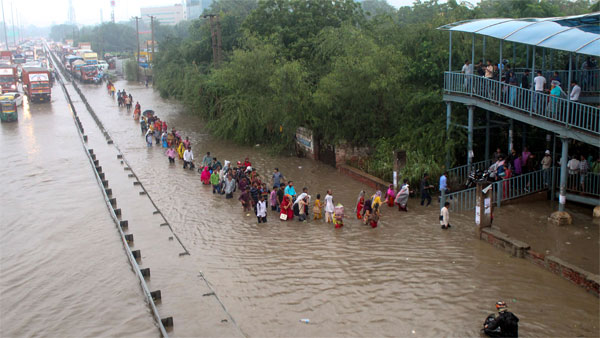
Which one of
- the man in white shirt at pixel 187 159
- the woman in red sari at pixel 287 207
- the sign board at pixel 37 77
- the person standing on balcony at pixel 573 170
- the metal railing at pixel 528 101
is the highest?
the sign board at pixel 37 77

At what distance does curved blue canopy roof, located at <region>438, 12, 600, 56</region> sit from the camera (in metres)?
14.2

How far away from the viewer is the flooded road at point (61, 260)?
440 inches

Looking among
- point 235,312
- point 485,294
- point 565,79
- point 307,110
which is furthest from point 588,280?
point 307,110

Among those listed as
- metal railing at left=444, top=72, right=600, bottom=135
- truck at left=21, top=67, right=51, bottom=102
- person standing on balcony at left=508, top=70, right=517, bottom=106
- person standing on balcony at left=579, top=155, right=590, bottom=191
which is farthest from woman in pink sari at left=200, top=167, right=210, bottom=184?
truck at left=21, top=67, right=51, bottom=102

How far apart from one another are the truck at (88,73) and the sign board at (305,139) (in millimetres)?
51692

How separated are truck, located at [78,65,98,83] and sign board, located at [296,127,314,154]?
5169 centimetres

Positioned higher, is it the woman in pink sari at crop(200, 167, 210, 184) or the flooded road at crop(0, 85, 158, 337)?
the woman in pink sari at crop(200, 167, 210, 184)

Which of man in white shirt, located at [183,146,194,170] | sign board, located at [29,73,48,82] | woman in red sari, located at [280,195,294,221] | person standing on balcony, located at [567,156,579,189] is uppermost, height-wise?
sign board, located at [29,73,48,82]

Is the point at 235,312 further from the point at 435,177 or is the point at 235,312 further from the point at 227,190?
the point at 435,177

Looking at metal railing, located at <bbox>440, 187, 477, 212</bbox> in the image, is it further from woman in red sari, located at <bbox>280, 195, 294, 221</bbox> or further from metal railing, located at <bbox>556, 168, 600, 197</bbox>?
woman in red sari, located at <bbox>280, 195, 294, 221</bbox>

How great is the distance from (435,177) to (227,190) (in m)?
7.03

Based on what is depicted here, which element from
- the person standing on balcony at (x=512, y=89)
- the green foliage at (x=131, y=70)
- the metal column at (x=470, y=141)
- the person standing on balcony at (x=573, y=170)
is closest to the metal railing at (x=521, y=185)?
the person standing on balcony at (x=573, y=170)

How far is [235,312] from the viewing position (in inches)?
429

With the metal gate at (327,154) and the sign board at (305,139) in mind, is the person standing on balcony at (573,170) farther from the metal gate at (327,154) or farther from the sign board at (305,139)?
the sign board at (305,139)
